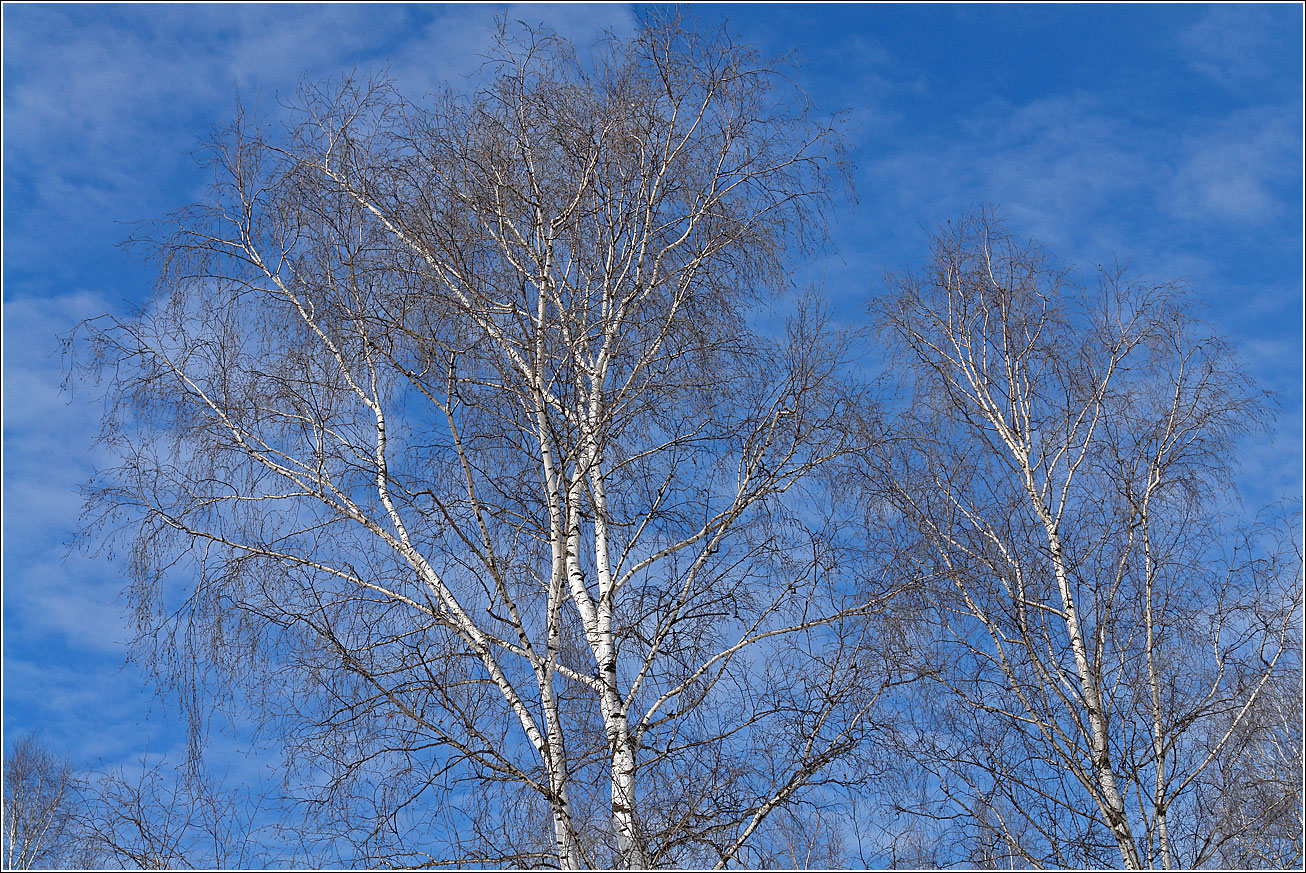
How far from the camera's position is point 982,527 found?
9.97m

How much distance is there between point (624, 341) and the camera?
933 centimetres

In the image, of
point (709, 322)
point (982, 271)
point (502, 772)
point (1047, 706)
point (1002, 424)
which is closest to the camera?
point (502, 772)

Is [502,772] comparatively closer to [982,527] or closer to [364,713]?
[364,713]

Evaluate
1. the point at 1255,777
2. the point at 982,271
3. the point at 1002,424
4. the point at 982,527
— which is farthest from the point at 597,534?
the point at 1255,777

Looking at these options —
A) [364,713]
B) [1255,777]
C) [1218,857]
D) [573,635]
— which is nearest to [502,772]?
[364,713]

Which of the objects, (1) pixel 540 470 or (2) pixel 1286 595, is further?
(2) pixel 1286 595

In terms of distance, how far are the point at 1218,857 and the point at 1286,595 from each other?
7.16ft

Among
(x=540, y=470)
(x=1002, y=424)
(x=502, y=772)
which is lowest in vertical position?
(x=502, y=772)

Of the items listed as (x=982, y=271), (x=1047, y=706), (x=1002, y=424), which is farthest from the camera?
(x=982, y=271)

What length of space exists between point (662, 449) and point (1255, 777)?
7.02 meters

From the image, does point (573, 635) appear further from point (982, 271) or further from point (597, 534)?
point (982, 271)

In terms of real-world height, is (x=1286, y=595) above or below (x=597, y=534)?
below

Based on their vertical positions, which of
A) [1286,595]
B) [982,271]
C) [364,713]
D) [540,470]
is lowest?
[364,713]

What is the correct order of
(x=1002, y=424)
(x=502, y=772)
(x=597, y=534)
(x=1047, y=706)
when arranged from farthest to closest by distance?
(x=1002, y=424), (x=1047, y=706), (x=597, y=534), (x=502, y=772)
